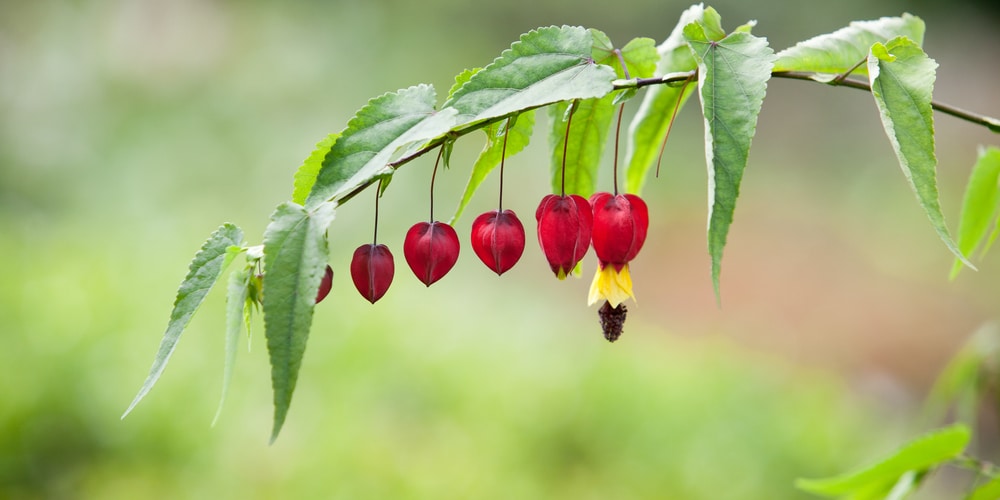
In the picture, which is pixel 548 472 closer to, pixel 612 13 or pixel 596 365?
pixel 596 365

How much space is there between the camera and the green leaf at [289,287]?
0.50m

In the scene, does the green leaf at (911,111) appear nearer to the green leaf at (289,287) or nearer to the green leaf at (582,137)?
the green leaf at (582,137)

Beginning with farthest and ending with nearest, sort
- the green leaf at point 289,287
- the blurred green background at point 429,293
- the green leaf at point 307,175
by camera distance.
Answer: the blurred green background at point 429,293 → the green leaf at point 307,175 → the green leaf at point 289,287

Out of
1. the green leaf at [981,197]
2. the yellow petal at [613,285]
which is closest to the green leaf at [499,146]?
the yellow petal at [613,285]

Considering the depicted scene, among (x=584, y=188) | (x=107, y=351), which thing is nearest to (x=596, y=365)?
(x=107, y=351)

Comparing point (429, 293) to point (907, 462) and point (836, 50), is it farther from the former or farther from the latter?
point (836, 50)

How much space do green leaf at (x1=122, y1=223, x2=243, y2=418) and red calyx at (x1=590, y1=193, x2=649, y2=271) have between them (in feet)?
0.89

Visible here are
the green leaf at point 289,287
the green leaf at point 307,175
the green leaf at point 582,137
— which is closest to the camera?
the green leaf at point 289,287

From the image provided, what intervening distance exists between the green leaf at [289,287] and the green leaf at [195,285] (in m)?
0.05

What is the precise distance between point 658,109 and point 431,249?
0.27 m

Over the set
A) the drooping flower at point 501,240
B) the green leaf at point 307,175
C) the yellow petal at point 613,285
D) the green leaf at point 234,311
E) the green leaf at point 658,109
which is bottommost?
the green leaf at point 234,311

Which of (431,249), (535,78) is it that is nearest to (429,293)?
(431,249)

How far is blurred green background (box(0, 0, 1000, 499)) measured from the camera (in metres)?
2.04

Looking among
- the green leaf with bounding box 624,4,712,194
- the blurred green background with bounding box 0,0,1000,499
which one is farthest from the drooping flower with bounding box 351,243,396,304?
the blurred green background with bounding box 0,0,1000,499
